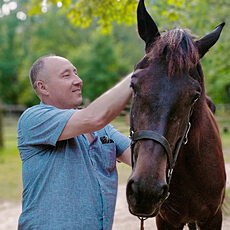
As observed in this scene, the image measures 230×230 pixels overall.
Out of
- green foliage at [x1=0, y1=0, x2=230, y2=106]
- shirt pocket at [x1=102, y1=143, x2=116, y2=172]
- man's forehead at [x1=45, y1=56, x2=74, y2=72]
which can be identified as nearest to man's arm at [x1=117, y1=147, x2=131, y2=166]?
shirt pocket at [x1=102, y1=143, x2=116, y2=172]

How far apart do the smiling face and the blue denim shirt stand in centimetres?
13

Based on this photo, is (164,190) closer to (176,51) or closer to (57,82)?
(176,51)

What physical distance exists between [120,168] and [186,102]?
8.29 m

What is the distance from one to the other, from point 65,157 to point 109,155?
1.13 feet

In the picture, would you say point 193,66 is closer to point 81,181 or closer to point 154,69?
point 154,69

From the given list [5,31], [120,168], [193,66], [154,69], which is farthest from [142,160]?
[5,31]

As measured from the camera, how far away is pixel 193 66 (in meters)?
1.96

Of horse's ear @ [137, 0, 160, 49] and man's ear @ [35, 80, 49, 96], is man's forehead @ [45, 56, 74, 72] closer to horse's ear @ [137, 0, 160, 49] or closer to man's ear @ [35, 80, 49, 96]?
man's ear @ [35, 80, 49, 96]

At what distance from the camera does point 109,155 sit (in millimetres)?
2346

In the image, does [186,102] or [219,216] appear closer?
[186,102]

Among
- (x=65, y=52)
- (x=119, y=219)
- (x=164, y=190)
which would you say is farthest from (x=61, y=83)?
(x=65, y=52)

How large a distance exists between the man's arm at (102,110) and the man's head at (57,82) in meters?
0.34

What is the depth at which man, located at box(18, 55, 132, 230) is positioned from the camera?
6.54 ft

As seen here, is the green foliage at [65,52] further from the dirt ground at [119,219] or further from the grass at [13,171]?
the dirt ground at [119,219]
